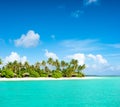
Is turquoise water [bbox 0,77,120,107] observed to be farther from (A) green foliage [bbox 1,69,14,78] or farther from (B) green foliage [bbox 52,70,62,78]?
(B) green foliage [bbox 52,70,62,78]

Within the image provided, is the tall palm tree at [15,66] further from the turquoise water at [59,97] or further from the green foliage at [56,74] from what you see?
the turquoise water at [59,97]

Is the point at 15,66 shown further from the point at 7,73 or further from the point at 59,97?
the point at 59,97

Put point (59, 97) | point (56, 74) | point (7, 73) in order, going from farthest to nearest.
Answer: point (56, 74) → point (7, 73) → point (59, 97)

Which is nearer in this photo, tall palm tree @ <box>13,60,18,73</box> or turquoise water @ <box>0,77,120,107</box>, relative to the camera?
turquoise water @ <box>0,77,120,107</box>

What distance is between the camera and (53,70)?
9800 centimetres

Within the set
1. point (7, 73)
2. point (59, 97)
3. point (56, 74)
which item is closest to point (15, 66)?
point (7, 73)

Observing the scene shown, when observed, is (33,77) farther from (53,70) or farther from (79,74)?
(79,74)

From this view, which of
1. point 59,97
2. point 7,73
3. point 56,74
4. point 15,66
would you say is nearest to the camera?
point 59,97

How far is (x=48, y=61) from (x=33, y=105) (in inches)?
2996

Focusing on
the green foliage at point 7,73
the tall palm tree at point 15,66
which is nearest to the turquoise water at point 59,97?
the green foliage at point 7,73

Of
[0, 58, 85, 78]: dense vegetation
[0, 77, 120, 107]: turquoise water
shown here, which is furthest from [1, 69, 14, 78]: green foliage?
[0, 77, 120, 107]: turquoise water

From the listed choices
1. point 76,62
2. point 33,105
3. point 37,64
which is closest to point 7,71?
point 37,64

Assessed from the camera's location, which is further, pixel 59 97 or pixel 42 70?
pixel 42 70

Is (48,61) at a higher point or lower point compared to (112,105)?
higher
